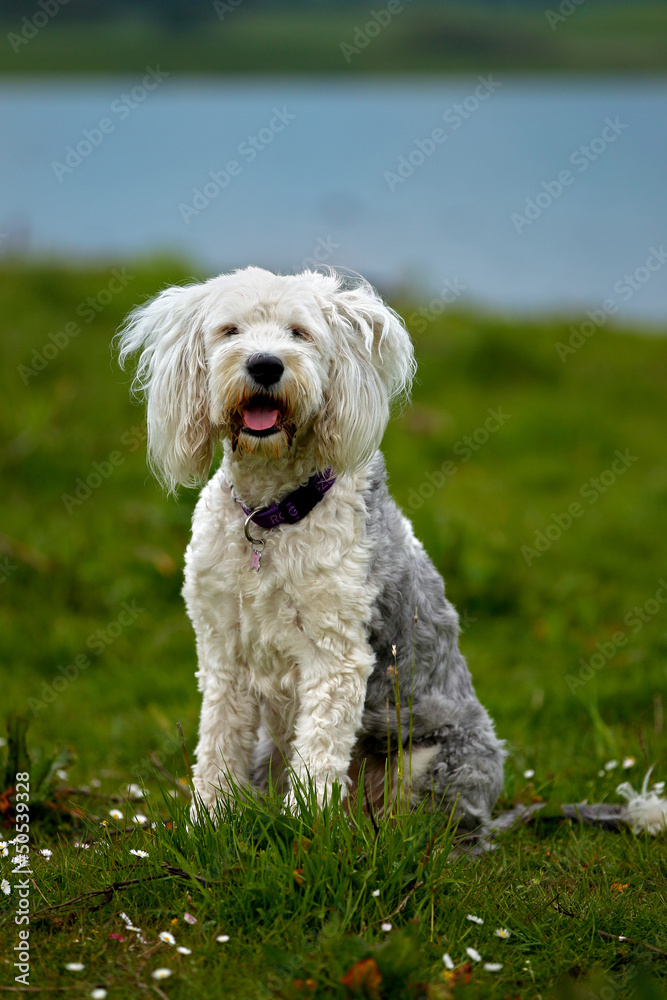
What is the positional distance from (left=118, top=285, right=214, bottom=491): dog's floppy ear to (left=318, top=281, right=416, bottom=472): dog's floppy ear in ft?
1.63

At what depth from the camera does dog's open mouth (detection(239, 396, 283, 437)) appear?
138 inches

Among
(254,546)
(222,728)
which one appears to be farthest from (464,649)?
(254,546)

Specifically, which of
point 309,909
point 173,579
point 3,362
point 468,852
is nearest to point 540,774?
point 468,852

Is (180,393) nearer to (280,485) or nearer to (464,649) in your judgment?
(280,485)

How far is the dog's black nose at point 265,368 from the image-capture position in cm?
338

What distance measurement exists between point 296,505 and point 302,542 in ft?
0.51

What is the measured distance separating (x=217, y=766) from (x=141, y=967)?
Result: 1080 millimetres

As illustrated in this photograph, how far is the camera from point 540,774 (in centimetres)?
491

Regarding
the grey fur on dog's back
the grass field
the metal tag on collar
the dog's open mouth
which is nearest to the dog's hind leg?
the grey fur on dog's back

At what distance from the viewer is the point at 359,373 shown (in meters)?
3.75

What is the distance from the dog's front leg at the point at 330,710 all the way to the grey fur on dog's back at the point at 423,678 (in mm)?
171

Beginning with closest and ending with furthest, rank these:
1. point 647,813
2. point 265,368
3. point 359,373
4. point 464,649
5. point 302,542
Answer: point 265,368, point 302,542, point 359,373, point 647,813, point 464,649

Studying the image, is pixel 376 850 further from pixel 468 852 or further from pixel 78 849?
pixel 78 849

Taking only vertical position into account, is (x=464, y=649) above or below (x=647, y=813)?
below
